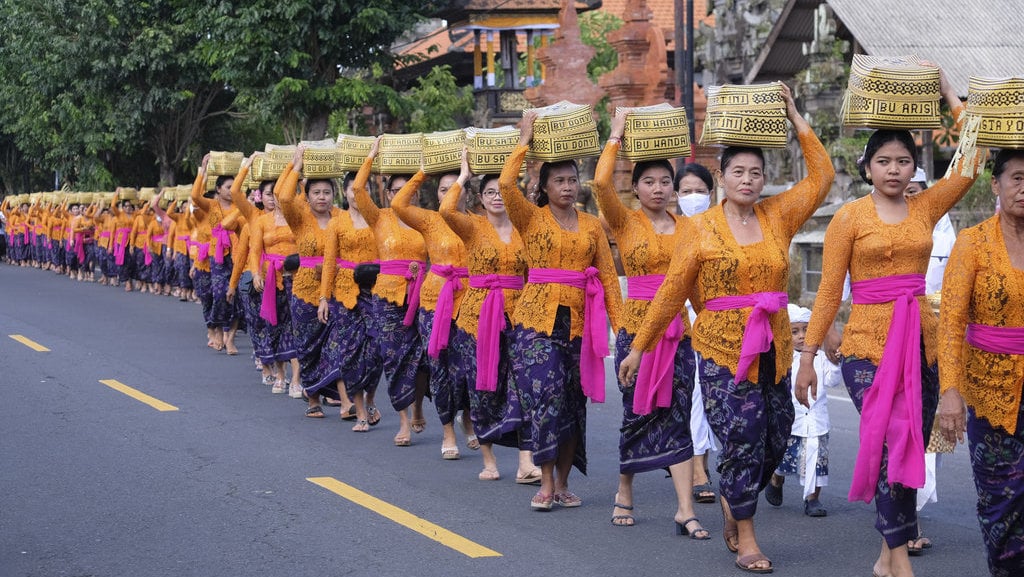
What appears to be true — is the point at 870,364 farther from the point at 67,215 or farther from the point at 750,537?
the point at 67,215

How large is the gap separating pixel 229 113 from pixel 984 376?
31.4 m

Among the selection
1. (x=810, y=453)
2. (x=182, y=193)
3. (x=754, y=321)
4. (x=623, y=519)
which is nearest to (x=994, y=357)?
(x=754, y=321)

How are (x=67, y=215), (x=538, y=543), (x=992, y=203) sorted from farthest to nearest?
(x=67, y=215)
(x=992, y=203)
(x=538, y=543)

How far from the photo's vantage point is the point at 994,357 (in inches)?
225

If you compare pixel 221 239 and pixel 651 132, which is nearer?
pixel 651 132

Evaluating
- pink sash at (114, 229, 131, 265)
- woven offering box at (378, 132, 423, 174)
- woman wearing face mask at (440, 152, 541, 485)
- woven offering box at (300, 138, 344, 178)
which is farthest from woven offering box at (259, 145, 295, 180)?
pink sash at (114, 229, 131, 265)

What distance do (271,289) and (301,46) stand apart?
40.4ft

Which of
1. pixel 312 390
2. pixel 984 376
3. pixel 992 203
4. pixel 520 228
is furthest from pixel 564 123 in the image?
pixel 992 203

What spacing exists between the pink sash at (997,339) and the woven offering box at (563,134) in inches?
104

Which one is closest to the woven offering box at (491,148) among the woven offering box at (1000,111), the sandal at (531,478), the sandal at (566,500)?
the sandal at (531,478)

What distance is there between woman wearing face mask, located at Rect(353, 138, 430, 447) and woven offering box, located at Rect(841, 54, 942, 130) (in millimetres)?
4652

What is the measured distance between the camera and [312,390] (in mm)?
11672

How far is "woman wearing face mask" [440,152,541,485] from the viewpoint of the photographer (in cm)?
880

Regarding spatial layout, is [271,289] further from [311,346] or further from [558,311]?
[558,311]
